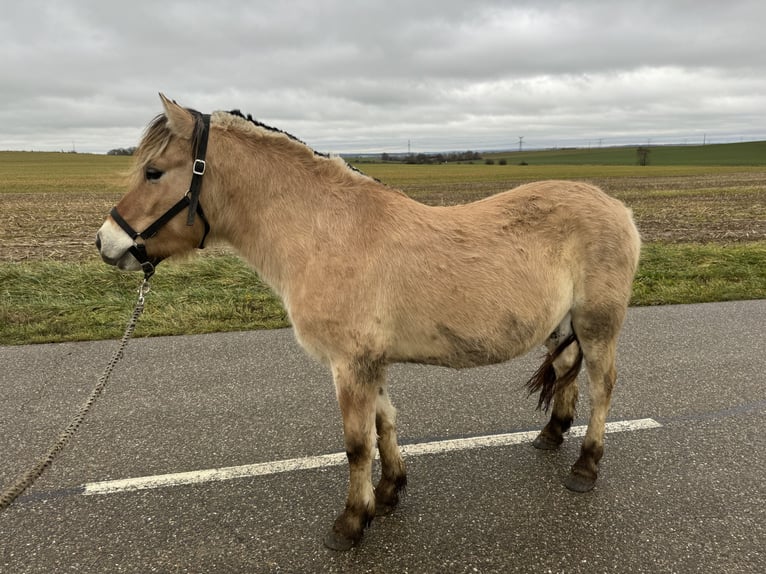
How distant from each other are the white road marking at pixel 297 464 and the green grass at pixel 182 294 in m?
2.80

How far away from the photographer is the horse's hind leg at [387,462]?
9.50 ft

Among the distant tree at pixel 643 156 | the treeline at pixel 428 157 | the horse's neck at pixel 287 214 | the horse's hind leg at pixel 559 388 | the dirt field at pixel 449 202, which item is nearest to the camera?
the horse's neck at pixel 287 214

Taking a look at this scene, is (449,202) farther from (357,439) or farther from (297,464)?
(357,439)

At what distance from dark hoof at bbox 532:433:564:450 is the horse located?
109cm

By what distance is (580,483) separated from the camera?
304 cm

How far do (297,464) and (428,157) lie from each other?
8699 cm

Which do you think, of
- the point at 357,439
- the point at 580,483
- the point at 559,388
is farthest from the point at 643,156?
the point at 357,439

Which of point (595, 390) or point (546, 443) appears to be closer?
point (595, 390)

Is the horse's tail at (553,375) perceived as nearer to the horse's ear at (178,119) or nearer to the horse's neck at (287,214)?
the horse's neck at (287,214)

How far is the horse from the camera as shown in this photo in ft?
8.14

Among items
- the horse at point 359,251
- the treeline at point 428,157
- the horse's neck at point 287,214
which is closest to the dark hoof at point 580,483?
the horse at point 359,251

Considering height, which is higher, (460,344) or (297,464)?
(460,344)

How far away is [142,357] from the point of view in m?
4.95

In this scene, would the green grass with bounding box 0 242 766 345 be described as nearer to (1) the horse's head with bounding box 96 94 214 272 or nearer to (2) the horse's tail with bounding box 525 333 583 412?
(1) the horse's head with bounding box 96 94 214 272
